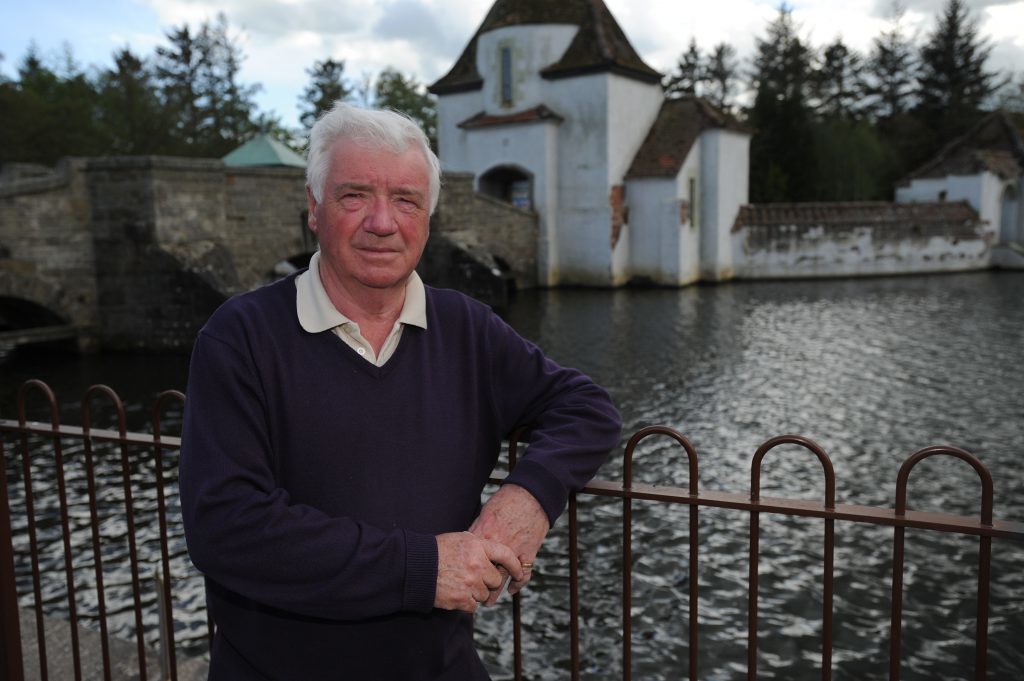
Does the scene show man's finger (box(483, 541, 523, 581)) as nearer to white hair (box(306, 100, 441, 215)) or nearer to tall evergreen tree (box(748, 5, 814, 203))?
white hair (box(306, 100, 441, 215))

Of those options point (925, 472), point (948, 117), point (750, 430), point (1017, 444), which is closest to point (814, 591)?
point (925, 472)

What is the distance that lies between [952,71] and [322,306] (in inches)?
2053

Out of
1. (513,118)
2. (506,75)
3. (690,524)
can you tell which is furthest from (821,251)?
(690,524)

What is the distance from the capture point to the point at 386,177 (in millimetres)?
2064

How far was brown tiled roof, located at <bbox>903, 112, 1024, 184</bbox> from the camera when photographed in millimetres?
31812

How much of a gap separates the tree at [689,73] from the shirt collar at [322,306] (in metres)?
58.1

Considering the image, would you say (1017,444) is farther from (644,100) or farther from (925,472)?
(644,100)

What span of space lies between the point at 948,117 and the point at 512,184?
27.6 meters

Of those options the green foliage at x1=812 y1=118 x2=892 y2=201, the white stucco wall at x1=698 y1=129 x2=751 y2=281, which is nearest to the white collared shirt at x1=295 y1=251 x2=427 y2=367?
the white stucco wall at x1=698 y1=129 x2=751 y2=281

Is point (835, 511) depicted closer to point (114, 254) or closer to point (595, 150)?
point (114, 254)

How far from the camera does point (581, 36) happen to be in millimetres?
27172

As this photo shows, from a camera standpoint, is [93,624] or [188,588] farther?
[188,588]

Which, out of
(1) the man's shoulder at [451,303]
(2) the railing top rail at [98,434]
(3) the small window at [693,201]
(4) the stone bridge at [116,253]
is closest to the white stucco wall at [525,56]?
(3) the small window at [693,201]

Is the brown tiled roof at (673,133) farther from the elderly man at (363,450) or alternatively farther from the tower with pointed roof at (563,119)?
the elderly man at (363,450)
